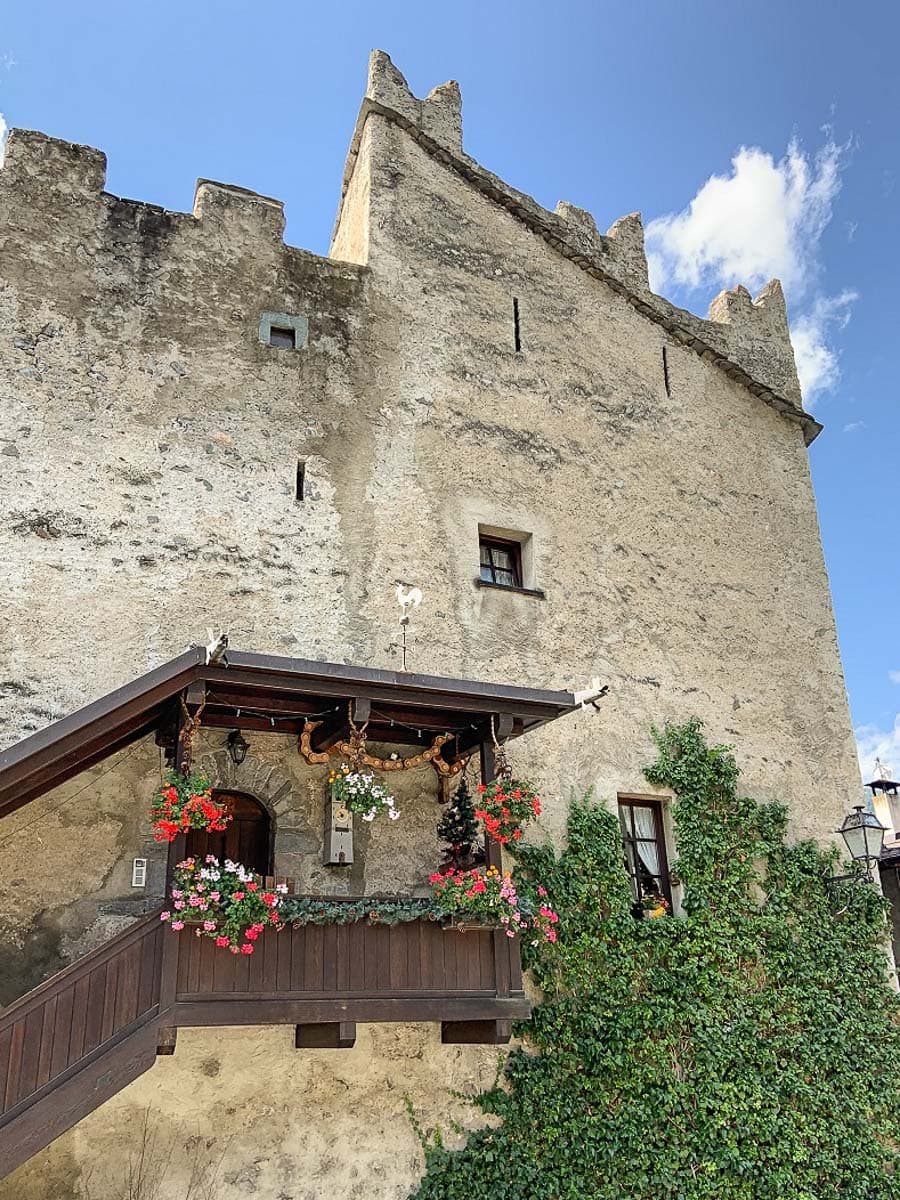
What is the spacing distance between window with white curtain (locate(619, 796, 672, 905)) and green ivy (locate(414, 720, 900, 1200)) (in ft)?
0.79

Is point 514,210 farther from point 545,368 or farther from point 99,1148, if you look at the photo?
point 99,1148

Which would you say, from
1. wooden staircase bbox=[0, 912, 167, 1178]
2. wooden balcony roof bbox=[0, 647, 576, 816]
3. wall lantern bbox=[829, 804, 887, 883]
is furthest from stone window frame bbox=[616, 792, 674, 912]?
wooden staircase bbox=[0, 912, 167, 1178]

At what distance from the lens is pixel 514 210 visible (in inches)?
480

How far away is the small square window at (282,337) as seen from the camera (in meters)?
10.2

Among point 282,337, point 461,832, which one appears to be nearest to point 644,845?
point 461,832

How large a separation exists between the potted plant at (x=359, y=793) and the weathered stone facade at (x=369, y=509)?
805mm

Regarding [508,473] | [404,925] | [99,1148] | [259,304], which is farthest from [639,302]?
[99,1148]

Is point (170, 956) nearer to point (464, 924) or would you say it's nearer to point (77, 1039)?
point (77, 1039)

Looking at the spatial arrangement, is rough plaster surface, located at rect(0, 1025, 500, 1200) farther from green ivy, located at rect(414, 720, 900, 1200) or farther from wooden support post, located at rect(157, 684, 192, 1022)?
wooden support post, located at rect(157, 684, 192, 1022)

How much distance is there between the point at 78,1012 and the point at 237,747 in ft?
8.35

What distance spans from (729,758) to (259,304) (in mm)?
6743

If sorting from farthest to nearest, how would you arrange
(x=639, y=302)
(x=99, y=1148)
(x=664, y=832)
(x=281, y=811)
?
1. (x=639, y=302)
2. (x=664, y=832)
3. (x=281, y=811)
4. (x=99, y=1148)

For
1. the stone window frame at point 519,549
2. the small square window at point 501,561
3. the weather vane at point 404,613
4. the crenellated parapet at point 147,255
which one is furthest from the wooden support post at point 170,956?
the crenellated parapet at point 147,255

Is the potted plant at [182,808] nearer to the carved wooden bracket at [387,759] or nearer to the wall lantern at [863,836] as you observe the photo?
the carved wooden bracket at [387,759]
